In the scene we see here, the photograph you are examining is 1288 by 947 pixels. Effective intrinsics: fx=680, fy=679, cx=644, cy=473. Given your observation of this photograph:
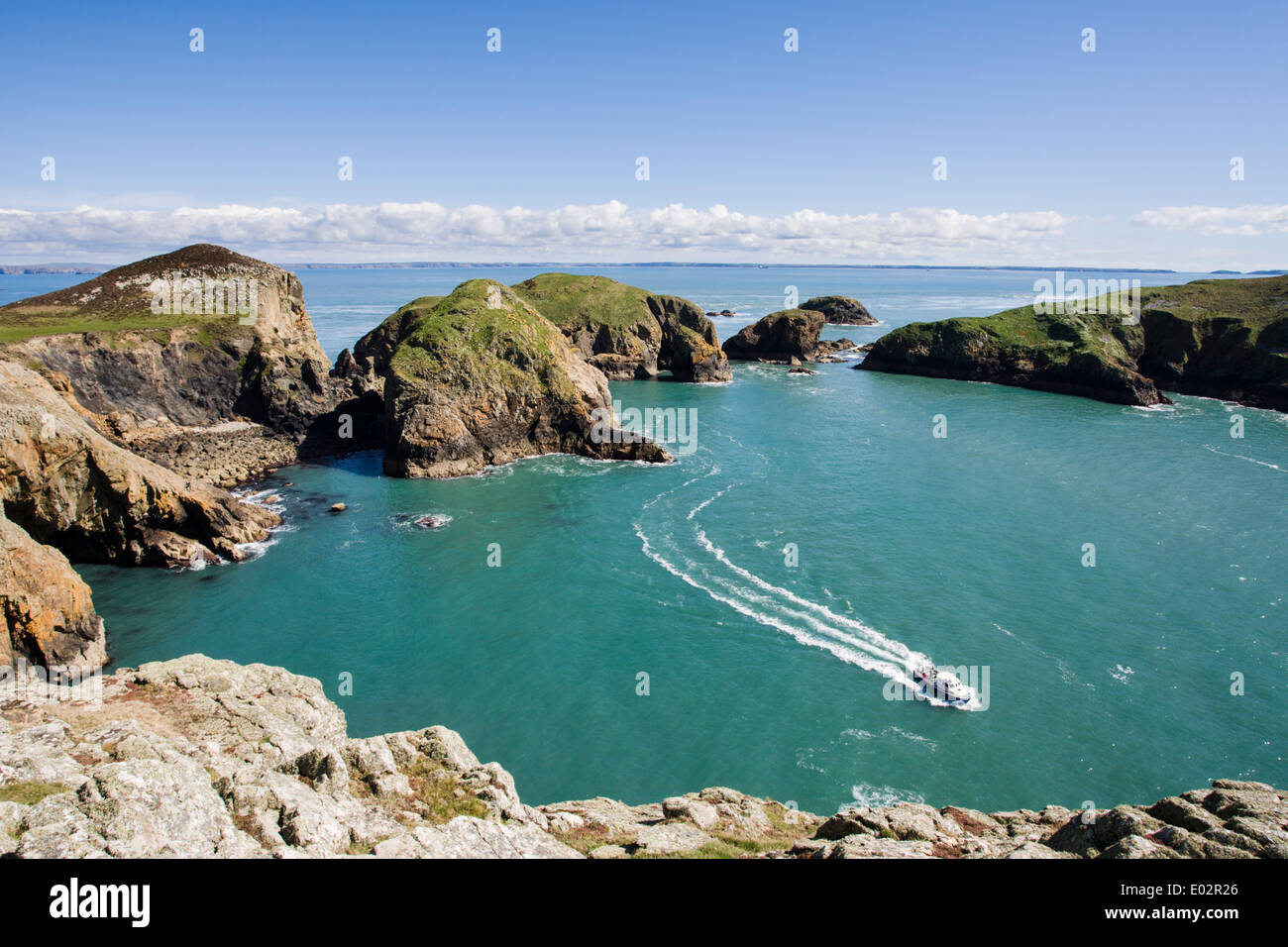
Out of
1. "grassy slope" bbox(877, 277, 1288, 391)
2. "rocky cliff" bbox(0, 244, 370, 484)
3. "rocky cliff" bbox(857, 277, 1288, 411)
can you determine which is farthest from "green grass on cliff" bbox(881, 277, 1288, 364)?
"rocky cliff" bbox(0, 244, 370, 484)

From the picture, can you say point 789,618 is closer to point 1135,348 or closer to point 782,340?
point 782,340

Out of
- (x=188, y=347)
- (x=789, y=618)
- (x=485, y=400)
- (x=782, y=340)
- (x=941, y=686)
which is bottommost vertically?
(x=941, y=686)

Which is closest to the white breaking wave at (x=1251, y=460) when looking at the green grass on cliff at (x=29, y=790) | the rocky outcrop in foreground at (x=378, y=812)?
the rocky outcrop in foreground at (x=378, y=812)

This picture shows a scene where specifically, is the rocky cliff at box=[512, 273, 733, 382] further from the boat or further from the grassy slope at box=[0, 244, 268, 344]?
the boat

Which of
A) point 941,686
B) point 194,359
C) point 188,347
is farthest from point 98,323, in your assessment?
point 941,686

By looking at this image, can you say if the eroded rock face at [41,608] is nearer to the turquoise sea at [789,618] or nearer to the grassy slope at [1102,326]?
the turquoise sea at [789,618]
